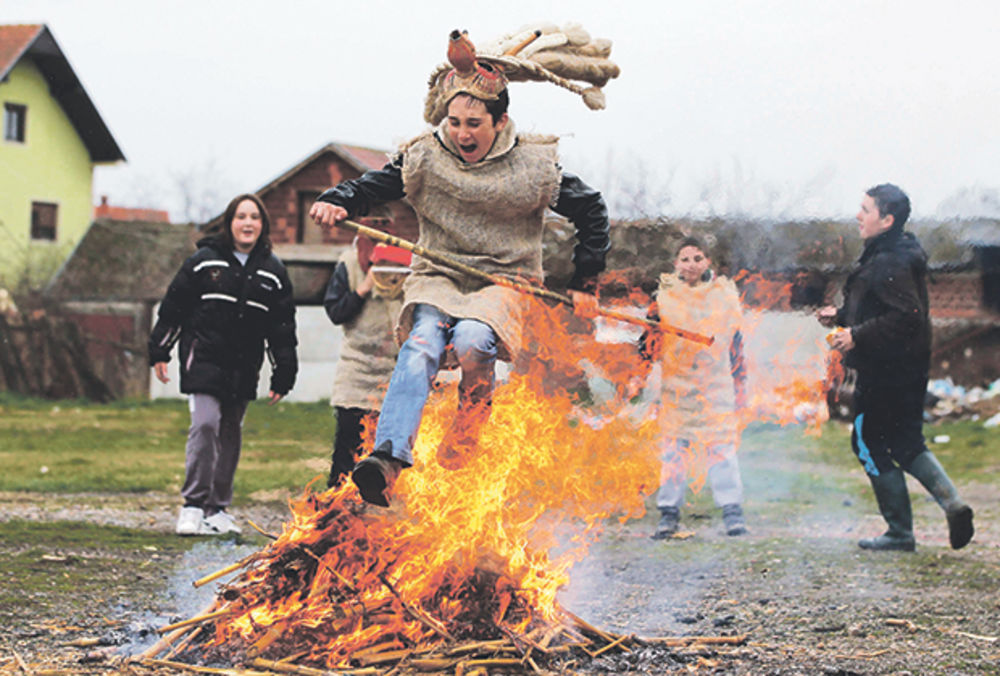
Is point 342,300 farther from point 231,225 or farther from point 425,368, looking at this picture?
point 425,368

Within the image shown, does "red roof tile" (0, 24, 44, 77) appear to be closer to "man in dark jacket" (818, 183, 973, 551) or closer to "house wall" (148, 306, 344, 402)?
"house wall" (148, 306, 344, 402)

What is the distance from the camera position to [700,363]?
813 cm

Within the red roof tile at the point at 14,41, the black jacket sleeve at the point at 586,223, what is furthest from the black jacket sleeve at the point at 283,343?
the red roof tile at the point at 14,41

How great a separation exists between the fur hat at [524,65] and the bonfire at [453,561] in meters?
1.04

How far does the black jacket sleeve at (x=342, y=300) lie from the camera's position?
25.3 ft

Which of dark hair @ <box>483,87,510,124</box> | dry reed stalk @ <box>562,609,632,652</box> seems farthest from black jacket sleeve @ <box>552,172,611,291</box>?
dry reed stalk @ <box>562,609,632,652</box>

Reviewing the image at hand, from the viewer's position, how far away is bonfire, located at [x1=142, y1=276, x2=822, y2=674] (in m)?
4.38

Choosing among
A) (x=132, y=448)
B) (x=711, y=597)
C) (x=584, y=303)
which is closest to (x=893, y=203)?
(x=711, y=597)

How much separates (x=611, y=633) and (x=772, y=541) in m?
3.46

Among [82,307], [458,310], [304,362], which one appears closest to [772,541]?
[458,310]

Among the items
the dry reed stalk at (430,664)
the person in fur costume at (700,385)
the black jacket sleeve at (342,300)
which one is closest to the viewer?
the dry reed stalk at (430,664)

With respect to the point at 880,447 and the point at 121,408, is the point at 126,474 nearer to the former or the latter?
the point at 880,447

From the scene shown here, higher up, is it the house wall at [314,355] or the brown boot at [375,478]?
the brown boot at [375,478]

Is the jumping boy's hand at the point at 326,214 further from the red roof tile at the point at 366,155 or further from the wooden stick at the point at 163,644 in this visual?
the red roof tile at the point at 366,155
